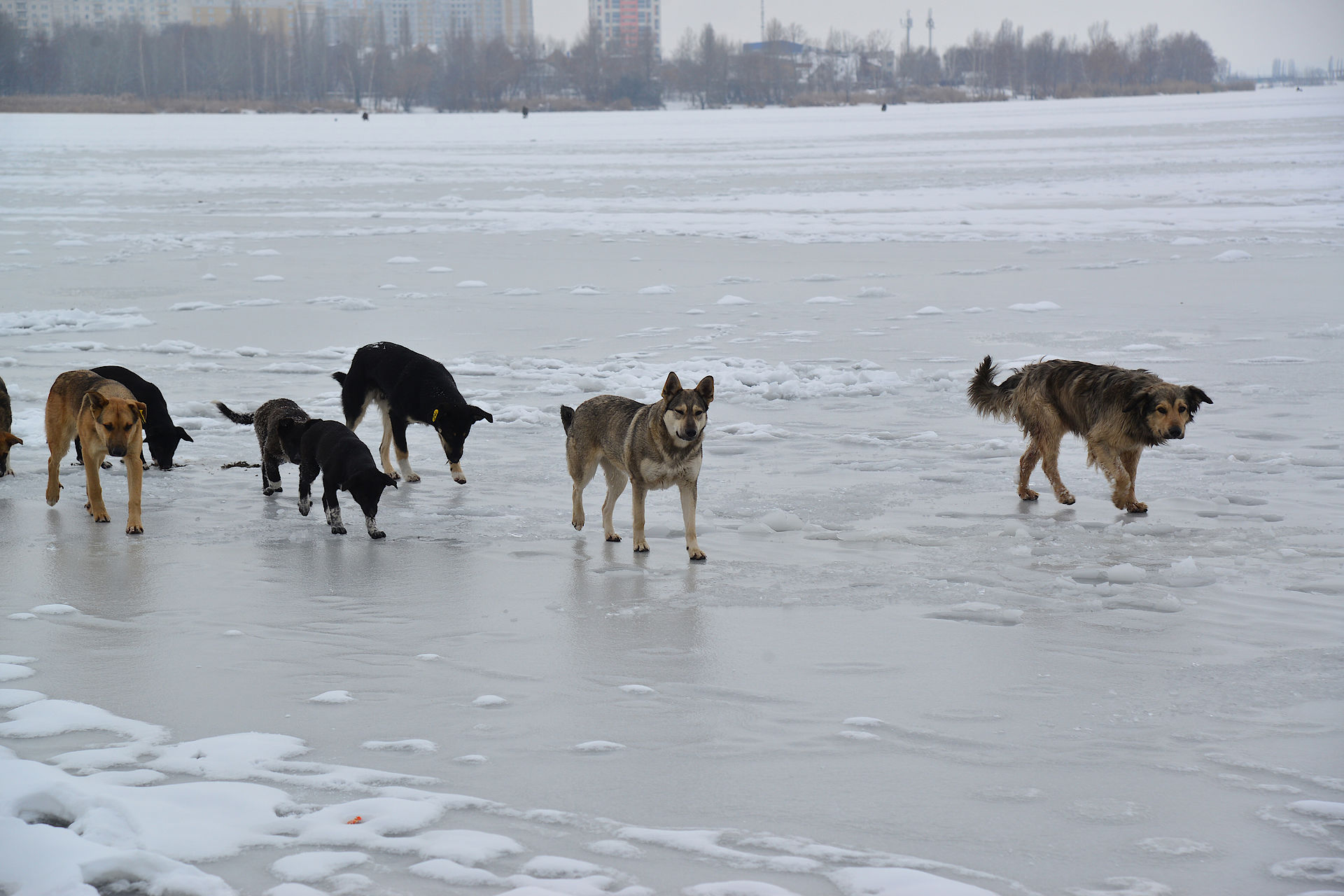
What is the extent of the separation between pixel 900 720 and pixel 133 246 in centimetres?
2100

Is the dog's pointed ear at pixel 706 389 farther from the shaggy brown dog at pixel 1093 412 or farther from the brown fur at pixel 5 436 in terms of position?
the brown fur at pixel 5 436

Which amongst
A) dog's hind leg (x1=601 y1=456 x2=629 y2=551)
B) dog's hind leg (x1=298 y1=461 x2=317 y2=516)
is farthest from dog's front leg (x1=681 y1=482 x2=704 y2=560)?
dog's hind leg (x1=298 y1=461 x2=317 y2=516)

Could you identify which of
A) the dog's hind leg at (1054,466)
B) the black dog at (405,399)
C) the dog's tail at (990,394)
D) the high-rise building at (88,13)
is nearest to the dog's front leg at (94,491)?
the black dog at (405,399)

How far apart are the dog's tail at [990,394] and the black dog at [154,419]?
568cm

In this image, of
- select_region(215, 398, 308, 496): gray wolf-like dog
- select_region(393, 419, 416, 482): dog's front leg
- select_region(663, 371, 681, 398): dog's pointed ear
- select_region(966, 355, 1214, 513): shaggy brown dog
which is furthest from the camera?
select_region(393, 419, 416, 482): dog's front leg

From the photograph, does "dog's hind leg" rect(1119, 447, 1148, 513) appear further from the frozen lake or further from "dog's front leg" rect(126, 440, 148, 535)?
"dog's front leg" rect(126, 440, 148, 535)

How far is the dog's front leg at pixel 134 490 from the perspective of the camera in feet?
25.0

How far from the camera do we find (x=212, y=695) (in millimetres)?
5062

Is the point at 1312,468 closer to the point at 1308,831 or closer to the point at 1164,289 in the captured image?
the point at 1308,831

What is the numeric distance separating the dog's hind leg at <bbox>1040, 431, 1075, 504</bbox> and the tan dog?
5.84 metres

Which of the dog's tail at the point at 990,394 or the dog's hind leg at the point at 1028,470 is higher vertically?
the dog's tail at the point at 990,394

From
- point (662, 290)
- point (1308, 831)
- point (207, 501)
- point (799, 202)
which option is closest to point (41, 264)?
point (662, 290)

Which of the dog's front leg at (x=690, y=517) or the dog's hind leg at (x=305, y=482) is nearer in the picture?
the dog's front leg at (x=690, y=517)

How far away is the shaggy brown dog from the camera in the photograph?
25.1ft
